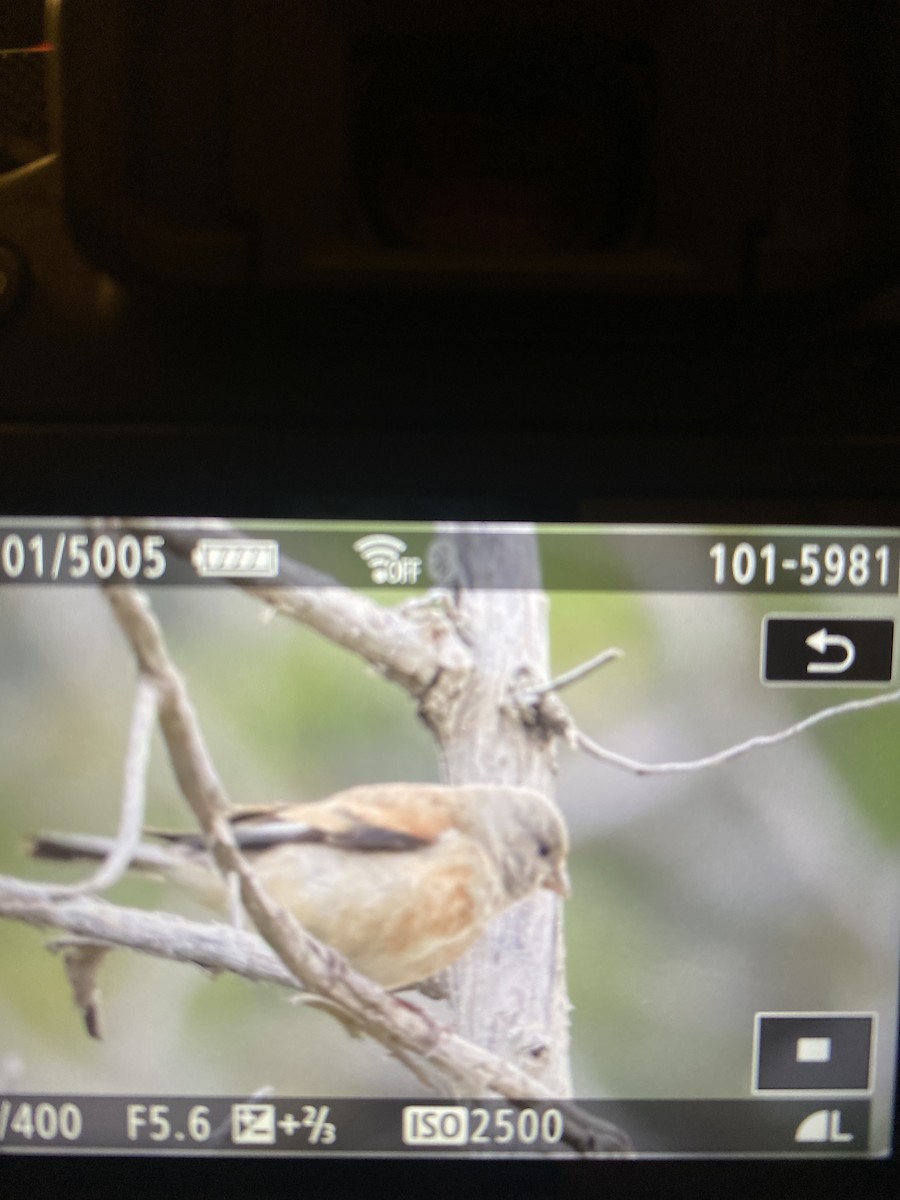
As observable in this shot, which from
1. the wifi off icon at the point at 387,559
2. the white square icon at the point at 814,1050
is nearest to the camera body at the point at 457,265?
the wifi off icon at the point at 387,559

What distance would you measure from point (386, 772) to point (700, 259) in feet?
1.00

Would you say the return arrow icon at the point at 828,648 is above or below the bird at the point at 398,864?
above

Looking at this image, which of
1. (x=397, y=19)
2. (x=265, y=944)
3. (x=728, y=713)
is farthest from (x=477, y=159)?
(x=265, y=944)

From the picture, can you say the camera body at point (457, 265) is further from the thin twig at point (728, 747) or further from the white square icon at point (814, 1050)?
the white square icon at point (814, 1050)

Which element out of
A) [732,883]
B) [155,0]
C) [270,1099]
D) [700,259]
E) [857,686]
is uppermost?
[155,0]

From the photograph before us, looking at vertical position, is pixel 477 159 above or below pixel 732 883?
above

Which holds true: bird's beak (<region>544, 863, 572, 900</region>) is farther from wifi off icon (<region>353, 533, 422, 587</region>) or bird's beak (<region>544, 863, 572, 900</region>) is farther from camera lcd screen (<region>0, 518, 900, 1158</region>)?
wifi off icon (<region>353, 533, 422, 587</region>)

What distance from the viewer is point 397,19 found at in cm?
55

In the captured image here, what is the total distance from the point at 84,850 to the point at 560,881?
0.25 metres

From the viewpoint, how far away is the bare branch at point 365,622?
1.91 feet

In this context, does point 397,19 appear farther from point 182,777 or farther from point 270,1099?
point 270,1099

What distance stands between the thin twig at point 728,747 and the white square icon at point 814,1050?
6.5 inches

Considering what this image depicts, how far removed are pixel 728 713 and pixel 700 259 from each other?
0.23m

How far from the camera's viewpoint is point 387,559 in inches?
22.9
